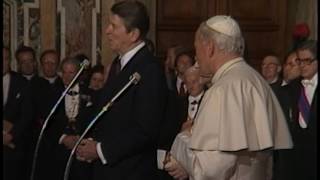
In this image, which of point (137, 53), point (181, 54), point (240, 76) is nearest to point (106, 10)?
point (181, 54)

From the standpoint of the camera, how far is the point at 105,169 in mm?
3965

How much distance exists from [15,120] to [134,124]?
8.07 feet

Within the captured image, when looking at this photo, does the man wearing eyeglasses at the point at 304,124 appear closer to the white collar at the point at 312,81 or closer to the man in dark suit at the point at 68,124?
the white collar at the point at 312,81

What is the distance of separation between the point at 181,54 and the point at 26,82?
5.76 ft

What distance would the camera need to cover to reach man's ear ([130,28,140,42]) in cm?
400

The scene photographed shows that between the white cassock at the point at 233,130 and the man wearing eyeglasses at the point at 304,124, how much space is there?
2.19 m

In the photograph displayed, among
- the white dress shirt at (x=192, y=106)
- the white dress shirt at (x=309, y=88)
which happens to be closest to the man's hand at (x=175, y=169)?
the white dress shirt at (x=309, y=88)

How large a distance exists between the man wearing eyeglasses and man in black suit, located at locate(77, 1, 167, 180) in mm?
1870

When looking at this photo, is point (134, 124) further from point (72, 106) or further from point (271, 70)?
point (271, 70)

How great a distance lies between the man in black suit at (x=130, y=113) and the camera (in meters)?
3.88

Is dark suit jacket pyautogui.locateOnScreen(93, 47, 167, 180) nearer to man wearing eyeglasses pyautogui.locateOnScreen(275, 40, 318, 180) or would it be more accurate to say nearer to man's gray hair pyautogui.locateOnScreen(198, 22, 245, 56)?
man's gray hair pyautogui.locateOnScreen(198, 22, 245, 56)

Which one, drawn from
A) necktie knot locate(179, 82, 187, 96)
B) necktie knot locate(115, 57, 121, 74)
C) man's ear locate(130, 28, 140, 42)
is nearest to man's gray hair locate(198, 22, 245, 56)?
man's ear locate(130, 28, 140, 42)

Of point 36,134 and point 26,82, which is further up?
point 26,82

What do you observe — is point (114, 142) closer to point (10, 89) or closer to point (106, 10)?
point (10, 89)
